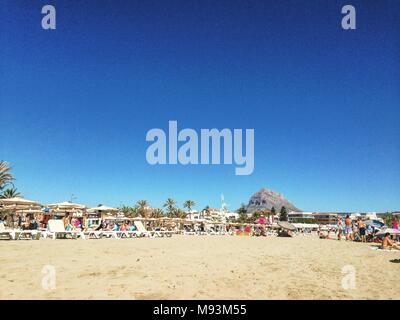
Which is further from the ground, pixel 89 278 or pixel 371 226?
pixel 89 278

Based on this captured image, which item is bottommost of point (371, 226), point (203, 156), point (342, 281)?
point (371, 226)

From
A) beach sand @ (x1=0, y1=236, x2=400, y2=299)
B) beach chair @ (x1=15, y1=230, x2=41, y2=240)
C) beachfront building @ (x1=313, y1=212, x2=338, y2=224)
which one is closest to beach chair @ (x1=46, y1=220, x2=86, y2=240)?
beach chair @ (x1=15, y1=230, x2=41, y2=240)

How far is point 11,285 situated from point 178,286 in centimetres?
302

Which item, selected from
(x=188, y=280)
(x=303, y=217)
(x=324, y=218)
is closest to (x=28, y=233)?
(x=188, y=280)

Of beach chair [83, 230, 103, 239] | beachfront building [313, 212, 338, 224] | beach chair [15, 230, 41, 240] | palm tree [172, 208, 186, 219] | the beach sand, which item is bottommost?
beachfront building [313, 212, 338, 224]

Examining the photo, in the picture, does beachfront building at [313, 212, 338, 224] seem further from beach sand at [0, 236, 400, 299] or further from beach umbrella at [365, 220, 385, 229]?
beach sand at [0, 236, 400, 299]

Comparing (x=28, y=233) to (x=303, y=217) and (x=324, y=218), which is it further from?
(x=324, y=218)

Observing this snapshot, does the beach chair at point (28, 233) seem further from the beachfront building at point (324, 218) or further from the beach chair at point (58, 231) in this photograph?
the beachfront building at point (324, 218)
